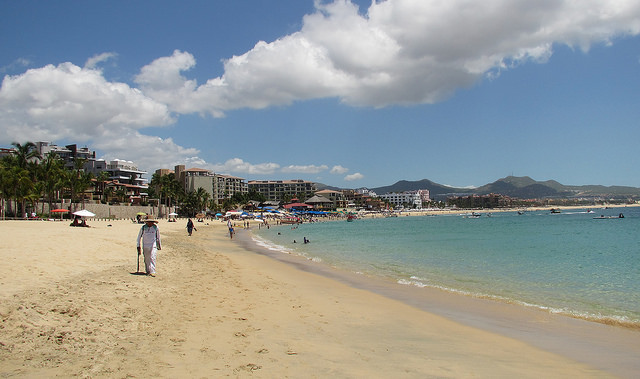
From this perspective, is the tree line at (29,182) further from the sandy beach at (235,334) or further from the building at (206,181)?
the building at (206,181)

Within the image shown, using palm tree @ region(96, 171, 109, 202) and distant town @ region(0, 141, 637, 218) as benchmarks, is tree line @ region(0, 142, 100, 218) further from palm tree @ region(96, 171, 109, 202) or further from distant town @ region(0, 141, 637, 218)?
palm tree @ region(96, 171, 109, 202)

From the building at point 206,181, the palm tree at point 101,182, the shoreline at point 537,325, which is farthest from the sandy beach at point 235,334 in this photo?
the building at point 206,181

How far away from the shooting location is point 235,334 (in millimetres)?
6879

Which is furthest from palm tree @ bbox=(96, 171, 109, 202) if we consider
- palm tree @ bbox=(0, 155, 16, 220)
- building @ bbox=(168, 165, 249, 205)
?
building @ bbox=(168, 165, 249, 205)

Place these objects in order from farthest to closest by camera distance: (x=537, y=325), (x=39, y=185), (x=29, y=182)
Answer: (x=39, y=185) → (x=29, y=182) → (x=537, y=325)

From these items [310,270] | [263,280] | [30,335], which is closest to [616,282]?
[310,270]

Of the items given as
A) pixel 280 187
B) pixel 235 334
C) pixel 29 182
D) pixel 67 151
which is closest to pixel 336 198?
pixel 280 187

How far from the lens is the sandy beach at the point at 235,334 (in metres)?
5.33

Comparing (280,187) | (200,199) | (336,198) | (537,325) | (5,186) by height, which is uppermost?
(280,187)

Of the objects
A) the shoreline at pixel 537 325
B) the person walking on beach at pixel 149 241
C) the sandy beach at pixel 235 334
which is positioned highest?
the person walking on beach at pixel 149 241

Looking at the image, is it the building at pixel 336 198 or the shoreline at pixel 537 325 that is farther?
the building at pixel 336 198

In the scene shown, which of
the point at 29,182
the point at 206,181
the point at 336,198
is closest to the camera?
the point at 29,182

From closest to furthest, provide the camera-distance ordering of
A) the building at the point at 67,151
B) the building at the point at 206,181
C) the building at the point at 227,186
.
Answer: the building at the point at 67,151, the building at the point at 206,181, the building at the point at 227,186

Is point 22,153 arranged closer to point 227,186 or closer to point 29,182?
point 29,182
